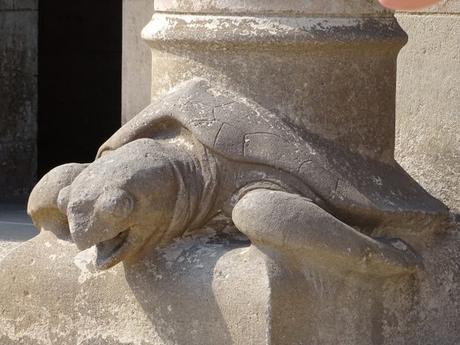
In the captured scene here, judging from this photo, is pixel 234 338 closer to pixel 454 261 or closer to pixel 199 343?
pixel 199 343

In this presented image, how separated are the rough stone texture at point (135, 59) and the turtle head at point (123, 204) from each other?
6.54ft

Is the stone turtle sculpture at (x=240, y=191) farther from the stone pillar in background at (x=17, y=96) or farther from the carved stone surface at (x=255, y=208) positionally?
the stone pillar in background at (x=17, y=96)

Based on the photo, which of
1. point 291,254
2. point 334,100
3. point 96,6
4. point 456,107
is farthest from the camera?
point 96,6

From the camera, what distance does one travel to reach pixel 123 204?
143 inches

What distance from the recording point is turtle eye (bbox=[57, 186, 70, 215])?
12.4ft

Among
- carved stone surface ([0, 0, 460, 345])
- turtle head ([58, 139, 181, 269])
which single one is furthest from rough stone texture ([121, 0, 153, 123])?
turtle head ([58, 139, 181, 269])

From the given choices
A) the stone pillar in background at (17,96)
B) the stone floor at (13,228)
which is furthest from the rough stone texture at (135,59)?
the stone pillar in background at (17,96)

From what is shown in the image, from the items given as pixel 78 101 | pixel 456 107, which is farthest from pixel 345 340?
pixel 78 101

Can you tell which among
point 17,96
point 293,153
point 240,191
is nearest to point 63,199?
point 240,191

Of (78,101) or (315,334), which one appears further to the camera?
(78,101)

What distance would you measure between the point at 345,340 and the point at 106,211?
0.65m

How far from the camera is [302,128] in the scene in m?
3.81

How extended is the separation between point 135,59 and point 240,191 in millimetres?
2131

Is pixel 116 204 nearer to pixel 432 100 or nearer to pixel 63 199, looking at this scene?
pixel 63 199
